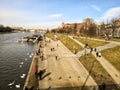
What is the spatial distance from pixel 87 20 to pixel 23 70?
323ft

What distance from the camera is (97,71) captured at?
29.0 meters

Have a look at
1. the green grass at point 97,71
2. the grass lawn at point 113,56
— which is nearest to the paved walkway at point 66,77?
the green grass at point 97,71

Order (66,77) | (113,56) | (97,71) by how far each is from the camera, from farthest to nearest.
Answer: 1. (113,56)
2. (97,71)
3. (66,77)

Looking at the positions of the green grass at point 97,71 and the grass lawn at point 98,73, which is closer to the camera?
the grass lawn at point 98,73

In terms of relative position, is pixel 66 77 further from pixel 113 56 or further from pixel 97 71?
pixel 113 56

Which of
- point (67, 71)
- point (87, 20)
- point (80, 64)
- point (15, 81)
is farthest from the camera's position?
point (87, 20)

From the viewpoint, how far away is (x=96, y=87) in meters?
22.3

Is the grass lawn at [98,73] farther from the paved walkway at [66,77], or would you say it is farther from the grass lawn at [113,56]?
the grass lawn at [113,56]

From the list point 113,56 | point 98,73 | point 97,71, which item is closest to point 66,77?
point 98,73

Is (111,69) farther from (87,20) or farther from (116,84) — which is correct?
(87,20)

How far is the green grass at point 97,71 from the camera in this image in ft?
82.3

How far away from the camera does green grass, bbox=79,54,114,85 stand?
25.1 meters

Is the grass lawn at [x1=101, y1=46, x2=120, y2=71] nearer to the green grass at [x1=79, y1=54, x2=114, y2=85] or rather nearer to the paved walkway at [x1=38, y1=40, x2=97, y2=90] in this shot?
the green grass at [x1=79, y1=54, x2=114, y2=85]

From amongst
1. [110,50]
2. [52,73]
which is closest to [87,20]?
[110,50]
